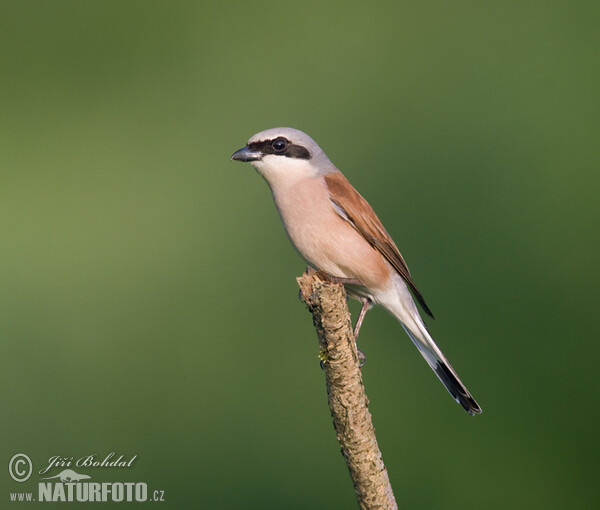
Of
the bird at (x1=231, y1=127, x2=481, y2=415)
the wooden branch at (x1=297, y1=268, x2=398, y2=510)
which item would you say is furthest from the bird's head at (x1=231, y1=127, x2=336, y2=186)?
the wooden branch at (x1=297, y1=268, x2=398, y2=510)

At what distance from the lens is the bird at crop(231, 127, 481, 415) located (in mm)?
3416

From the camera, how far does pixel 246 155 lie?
3529mm

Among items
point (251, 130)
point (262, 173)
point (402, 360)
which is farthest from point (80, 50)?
point (402, 360)

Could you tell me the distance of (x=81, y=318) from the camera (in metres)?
4.61

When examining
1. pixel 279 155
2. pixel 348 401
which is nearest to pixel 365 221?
pixel 279 155

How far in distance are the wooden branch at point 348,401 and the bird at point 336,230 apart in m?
0.76

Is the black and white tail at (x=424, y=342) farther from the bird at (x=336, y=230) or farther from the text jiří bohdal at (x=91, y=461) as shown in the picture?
the text jiří bohdal at (x=91, y=461)

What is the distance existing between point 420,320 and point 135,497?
5.37ft

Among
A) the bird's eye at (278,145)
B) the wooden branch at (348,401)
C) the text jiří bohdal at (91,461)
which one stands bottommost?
the wooden branch at (348,401)

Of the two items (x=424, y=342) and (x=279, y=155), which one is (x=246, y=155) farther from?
(x=424, y=342)

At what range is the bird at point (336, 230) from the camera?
3416 millimetres

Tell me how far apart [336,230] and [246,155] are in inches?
20.5

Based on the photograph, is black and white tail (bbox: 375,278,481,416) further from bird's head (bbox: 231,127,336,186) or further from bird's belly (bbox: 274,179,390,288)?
bird's head (bbox: 231,127,336,186)

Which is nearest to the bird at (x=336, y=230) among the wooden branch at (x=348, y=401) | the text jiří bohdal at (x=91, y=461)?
the wooden branch at (x=348, y=401)
